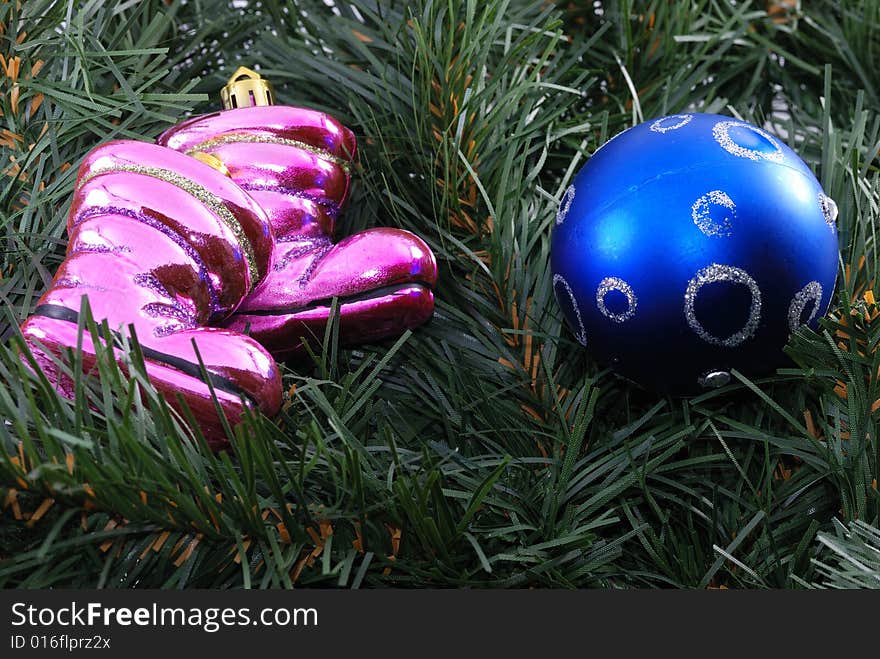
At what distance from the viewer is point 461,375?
515mm

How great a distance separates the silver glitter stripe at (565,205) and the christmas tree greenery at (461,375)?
33 millimetres

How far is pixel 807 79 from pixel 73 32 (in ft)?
1.66

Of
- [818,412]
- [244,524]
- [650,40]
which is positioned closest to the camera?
[244,524]

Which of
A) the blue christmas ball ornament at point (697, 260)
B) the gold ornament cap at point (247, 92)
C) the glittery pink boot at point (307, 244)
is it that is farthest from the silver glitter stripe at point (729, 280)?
the gold ornament cap at point (247, 92)

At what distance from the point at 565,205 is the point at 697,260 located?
8 centimetres

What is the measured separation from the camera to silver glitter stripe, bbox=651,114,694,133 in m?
0.53

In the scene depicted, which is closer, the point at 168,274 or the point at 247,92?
the point at 168,274

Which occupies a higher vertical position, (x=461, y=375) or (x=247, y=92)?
(x=247, y=92)

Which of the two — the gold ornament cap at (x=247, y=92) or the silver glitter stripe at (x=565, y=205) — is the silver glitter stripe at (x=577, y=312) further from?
the gold ornament cap at (x=247, y=92)

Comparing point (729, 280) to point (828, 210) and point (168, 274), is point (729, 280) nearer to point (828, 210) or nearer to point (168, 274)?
point (828, 210)

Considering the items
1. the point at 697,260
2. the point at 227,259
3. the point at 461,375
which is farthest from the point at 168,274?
the point at 697,260

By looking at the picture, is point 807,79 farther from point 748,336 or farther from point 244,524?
point 244,524

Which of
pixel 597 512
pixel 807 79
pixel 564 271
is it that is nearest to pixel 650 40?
pixel 807 79

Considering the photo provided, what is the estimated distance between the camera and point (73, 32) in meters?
0.58
